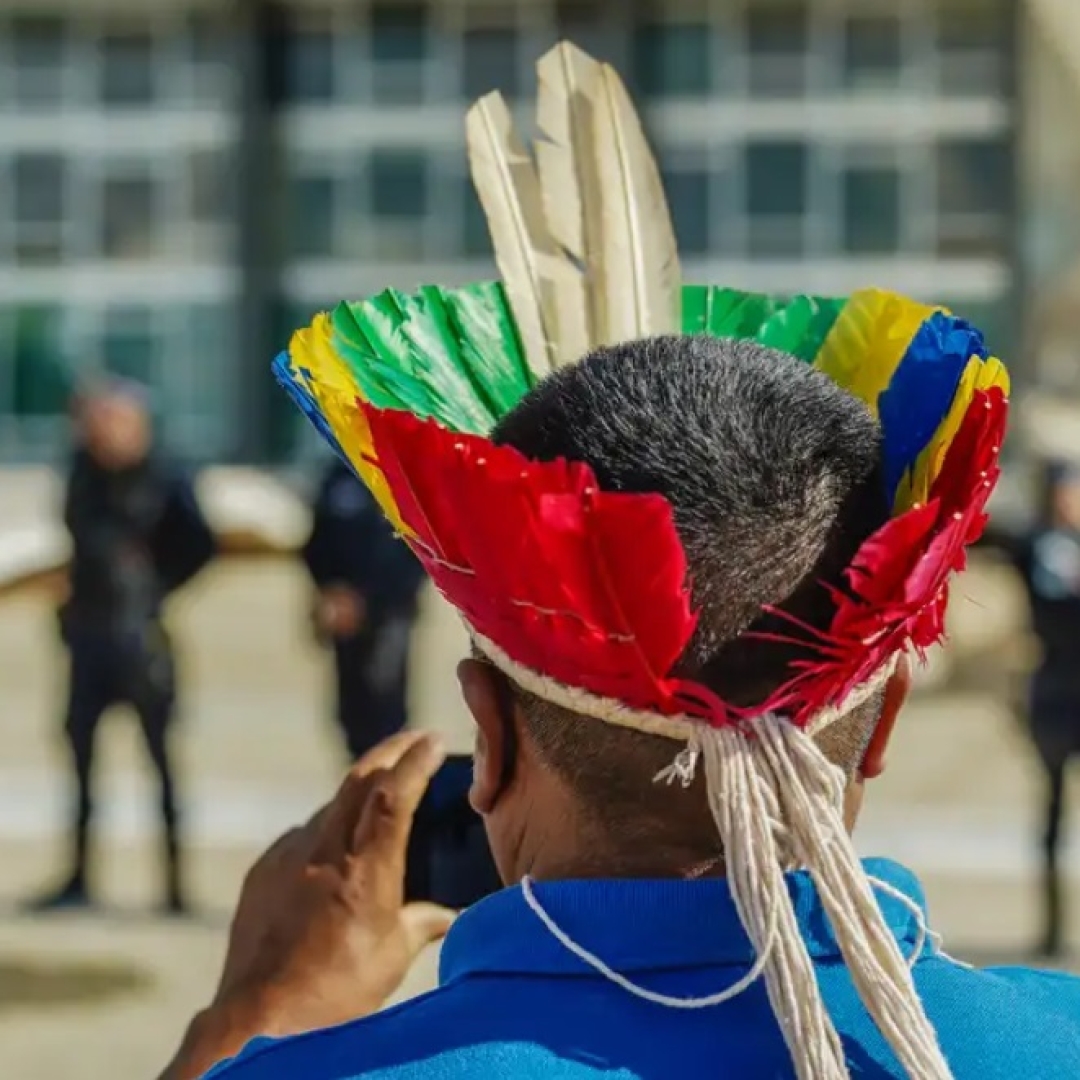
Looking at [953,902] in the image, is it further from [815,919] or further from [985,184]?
[985,184]

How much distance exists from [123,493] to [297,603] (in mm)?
9805

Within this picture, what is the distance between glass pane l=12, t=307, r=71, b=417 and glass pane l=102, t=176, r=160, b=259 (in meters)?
1.03

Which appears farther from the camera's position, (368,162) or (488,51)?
(368,162)

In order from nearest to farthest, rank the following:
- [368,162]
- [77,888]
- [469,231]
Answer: [77,888] < [469,231] < [368,162]

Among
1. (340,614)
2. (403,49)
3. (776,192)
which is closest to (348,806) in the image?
(340,614)

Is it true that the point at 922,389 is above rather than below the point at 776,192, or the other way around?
below

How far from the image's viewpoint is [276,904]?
62.1 inches

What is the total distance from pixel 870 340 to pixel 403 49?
67.1ft

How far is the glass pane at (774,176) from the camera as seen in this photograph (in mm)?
21000

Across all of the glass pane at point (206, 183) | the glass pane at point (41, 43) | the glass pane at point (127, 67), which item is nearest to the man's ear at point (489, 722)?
the glass pane at point (206, 183)

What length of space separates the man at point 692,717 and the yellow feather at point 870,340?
0.57ft

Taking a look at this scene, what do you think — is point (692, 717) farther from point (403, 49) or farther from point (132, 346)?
point (132, 346)

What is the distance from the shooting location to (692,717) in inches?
47.9

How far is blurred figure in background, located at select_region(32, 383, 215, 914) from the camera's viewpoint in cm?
676
